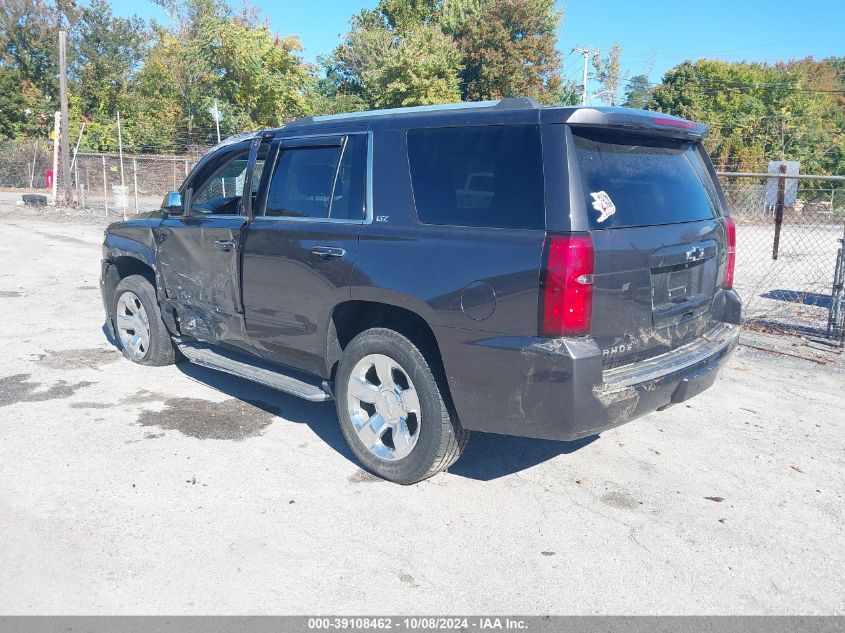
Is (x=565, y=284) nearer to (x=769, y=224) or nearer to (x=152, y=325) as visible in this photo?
(x=152, y=325)

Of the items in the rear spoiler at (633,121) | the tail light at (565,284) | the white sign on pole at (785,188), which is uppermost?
the white sign on pole at (785,188)

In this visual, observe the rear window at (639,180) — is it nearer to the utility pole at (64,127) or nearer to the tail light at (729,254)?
the tail light at (729,254)

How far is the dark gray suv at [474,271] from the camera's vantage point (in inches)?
143

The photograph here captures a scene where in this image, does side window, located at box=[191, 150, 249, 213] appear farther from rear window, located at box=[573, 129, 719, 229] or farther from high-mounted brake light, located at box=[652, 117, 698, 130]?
high-mounted brake light, located at box=[652, 117, 698, 130]

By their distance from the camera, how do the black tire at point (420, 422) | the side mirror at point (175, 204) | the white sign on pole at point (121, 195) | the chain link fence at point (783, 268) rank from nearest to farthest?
the black tire at point (420, 422), the side mirror at point (175, 204), the chain link fence at point (783, 268), the white sign on pole at point (121, 195)

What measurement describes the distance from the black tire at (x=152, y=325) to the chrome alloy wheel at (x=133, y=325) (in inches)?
2.0

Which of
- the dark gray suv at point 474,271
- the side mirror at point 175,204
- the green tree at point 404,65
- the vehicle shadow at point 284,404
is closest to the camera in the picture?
the dark gray suv at point 474,271

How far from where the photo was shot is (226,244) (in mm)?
5332

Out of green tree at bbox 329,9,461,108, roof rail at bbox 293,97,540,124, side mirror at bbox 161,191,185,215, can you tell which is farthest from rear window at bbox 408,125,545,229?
green tree at bbox 329,9,461,108

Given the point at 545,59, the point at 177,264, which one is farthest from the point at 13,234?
the point at 545,59

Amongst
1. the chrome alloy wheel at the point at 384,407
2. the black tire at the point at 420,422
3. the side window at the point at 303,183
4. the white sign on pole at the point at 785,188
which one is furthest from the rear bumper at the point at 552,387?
the white sign on pole at the point at 785,188

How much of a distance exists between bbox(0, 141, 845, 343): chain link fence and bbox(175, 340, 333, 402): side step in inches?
190

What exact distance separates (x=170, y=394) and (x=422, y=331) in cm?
268

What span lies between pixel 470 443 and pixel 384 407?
96 cm
